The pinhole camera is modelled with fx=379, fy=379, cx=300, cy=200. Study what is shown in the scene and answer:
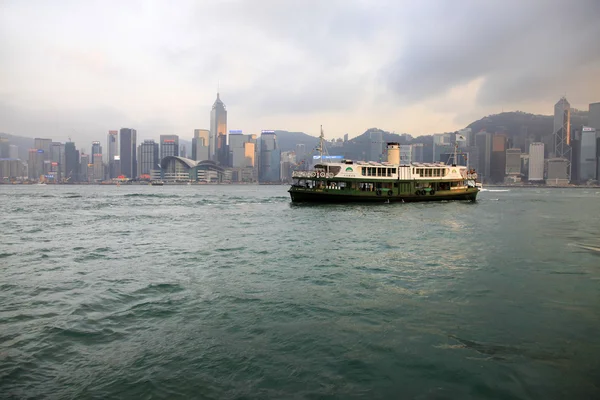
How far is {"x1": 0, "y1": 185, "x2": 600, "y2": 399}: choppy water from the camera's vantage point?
7.34 m

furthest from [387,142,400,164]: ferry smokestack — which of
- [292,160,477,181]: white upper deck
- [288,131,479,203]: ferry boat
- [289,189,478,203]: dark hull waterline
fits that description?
[289,189,478,203]: dark hull waterline

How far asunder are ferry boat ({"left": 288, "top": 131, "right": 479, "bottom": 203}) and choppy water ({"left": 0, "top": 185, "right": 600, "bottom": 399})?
3005cm

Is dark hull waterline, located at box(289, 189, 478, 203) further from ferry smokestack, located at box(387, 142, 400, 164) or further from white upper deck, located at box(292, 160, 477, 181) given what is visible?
ferry smokestack, located at box(387, 142, 400, 164)

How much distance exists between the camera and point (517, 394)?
698 centimetres

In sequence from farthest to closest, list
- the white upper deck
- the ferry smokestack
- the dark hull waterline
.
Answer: the ferry smokestack
the white upper deck
the dark hull waterline

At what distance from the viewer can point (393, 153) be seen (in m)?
60.8

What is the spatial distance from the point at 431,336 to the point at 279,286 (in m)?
5.99

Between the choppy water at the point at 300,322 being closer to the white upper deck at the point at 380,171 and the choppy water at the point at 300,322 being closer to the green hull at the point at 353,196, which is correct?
the green hull at the point at 353,196

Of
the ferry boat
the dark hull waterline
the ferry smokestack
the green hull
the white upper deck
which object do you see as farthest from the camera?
the ferry smokestack

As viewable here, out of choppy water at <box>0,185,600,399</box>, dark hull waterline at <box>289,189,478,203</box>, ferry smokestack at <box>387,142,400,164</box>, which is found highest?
ferry smokestack at <box>387,142,400,164</box>

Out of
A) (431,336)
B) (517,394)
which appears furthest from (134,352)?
(517,394)

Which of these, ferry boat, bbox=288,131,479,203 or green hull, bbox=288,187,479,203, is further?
ferry boat, bbox=288,131,479,203

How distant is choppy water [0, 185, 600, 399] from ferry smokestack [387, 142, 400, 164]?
128 ft

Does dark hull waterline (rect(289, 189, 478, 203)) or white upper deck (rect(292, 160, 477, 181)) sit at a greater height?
white upper deck (rect(292, 160, 477, 181))
